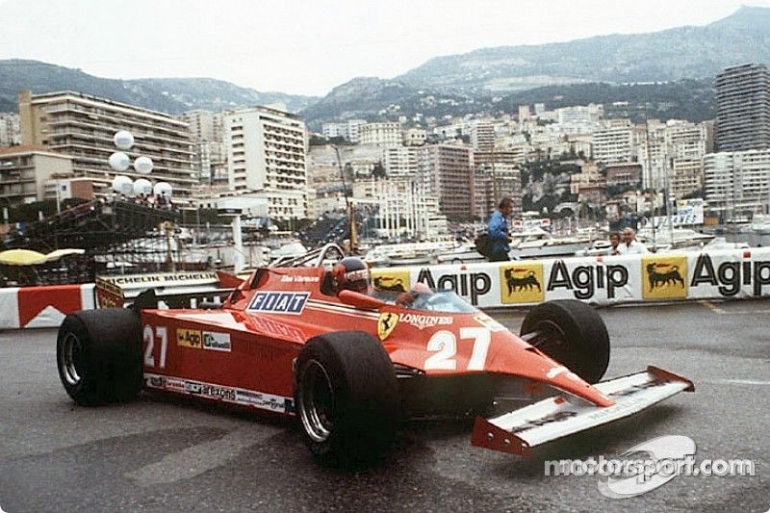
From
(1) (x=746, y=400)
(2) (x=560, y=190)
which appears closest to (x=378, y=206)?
(2) (x=560, y=190)

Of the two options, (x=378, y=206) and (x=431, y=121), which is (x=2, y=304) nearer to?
(x=378, y=206)

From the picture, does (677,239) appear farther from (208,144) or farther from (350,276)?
(208,144)

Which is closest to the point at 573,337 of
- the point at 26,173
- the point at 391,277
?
the point at 391,277

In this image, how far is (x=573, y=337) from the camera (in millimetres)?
6238

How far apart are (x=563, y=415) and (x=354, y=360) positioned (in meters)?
1.25

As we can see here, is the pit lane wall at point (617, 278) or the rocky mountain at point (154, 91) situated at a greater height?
the rocky mountain at point (154, 91)

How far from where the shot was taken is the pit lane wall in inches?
573

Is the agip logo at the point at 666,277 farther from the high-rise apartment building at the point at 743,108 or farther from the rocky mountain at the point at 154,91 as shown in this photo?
the rocky mountain at the point at 154,91

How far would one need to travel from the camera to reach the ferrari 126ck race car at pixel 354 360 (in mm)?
4730

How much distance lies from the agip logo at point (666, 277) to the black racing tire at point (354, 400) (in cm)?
1076

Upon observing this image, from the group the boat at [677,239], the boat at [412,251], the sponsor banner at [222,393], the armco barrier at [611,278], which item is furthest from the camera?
the boat at [677,239]

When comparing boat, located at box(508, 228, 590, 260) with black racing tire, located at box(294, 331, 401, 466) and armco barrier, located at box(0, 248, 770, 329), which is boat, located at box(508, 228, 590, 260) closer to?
armco barrier, located at box(0, 248, 770, 329)

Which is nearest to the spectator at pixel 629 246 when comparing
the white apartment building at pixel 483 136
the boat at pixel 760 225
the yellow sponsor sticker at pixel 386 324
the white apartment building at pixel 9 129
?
the yellow sponsor sticker at pixel 386 324

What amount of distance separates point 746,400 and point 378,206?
170ft
